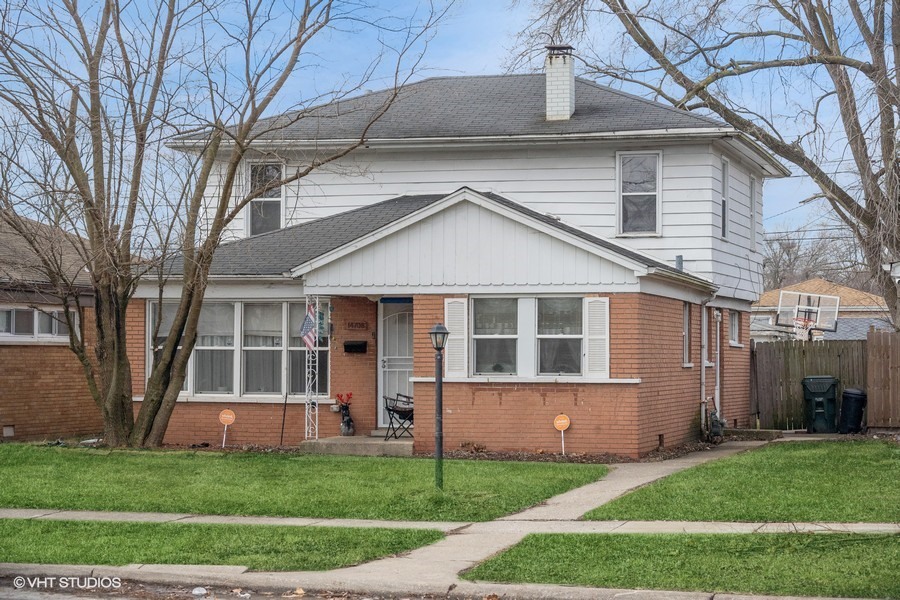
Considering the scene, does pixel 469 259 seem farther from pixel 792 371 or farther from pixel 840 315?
pixel 840 315

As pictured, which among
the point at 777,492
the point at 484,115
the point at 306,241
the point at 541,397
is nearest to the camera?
the point at 777,492

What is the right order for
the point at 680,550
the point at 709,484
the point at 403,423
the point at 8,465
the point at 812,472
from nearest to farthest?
the point at 680,550, the point at 709,484, the point at 812,472, the point at 8,465, the point at 403,423

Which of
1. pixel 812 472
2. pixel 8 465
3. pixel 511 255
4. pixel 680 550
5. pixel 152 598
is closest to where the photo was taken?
pixel 152 598

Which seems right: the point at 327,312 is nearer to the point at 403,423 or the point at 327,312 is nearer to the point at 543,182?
the point at 403,423

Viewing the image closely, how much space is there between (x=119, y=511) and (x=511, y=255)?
8.11 metres

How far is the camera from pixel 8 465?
17297 millimetres

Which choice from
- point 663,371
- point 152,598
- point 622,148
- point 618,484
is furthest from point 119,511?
point 622,148

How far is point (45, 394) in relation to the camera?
24922mm

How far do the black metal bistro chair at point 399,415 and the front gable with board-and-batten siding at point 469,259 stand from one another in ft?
6.71

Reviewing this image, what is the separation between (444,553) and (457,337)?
887cm

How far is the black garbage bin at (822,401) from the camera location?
25016 mm

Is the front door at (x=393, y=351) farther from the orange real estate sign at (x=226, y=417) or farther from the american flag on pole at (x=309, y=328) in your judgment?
the orange real estate sign at (x=226, y=417)

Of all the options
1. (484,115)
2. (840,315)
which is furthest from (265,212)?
(840,315)

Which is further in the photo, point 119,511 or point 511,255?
point 511,255
